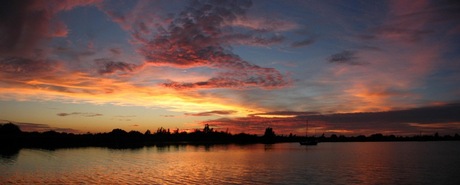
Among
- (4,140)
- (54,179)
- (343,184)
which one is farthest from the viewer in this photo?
(4,140)

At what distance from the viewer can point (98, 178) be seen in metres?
55.5

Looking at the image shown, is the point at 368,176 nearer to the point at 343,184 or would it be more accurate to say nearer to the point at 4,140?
the point at 343,184

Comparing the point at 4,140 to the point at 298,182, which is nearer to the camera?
the point at 298,182

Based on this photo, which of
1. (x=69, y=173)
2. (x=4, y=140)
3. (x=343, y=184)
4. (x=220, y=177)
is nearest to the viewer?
(x=343, y=184)

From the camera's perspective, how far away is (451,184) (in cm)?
5069

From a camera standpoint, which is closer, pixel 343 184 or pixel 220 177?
pixel 343 184

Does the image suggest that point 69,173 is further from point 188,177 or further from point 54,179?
point 188,177

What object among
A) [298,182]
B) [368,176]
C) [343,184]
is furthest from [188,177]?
[368,176]

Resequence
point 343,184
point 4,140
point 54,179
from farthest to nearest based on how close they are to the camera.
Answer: point 4,140
point 54,179
point 343,184

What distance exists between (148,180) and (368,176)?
3618 cm

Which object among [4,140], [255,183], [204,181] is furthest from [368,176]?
[4,140]

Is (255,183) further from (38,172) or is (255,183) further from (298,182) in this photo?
(38,172)

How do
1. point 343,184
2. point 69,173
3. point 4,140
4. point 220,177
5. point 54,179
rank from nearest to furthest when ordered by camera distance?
point 343,184 → point 54,179 → point 220,177 → point 69,173 → point 4,140

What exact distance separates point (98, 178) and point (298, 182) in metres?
30.6
